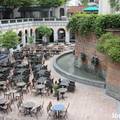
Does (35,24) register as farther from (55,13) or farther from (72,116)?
(72,116)

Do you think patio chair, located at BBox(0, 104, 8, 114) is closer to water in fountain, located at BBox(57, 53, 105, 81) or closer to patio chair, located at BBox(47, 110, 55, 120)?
patio chair, located at BBox(47, 110, 55, 120)

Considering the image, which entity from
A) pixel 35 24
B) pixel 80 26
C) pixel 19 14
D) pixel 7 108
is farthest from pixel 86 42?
pixel 19 14

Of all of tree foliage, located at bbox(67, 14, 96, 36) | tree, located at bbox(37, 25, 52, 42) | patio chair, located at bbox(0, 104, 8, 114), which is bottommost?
patio chair, located at bbox(0, 104, 8, 114)

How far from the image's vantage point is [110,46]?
24625 millimetres

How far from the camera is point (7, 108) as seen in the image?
20781 mm

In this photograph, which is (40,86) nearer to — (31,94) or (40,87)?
(40,87)

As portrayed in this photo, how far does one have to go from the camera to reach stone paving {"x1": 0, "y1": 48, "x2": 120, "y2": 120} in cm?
2016

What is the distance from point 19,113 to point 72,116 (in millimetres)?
3192

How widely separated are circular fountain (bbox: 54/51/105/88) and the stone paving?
90 cm

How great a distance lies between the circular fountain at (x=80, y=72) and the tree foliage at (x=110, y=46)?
2.81 m

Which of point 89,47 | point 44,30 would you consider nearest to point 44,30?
point 44,30

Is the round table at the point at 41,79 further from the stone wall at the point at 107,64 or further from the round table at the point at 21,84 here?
the stone wall at the point at 107,64

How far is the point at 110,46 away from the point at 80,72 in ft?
26.4

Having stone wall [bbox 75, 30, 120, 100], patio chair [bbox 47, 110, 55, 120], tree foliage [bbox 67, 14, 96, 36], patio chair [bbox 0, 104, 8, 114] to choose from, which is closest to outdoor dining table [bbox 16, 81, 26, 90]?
patio chair [bbox 0, 104, 8, 114]
